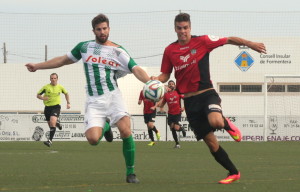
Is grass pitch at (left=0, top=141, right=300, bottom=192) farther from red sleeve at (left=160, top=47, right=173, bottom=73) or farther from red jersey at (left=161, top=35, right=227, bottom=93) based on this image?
red sleeve at (left=160, top=47, right=173, bottom=73)

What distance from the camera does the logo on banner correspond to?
160ft

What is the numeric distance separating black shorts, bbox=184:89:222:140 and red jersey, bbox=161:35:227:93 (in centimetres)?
12

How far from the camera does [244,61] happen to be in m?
49.1

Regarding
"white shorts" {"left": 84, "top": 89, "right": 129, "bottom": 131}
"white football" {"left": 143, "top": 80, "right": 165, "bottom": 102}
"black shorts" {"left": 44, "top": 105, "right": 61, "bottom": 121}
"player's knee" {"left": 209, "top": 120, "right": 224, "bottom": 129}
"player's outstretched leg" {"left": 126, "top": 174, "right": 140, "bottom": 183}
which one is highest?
"white football" {"left": 143, "top": 80, "right": 165, "bottom": 102}

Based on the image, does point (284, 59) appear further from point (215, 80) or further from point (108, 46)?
point (108, 46)

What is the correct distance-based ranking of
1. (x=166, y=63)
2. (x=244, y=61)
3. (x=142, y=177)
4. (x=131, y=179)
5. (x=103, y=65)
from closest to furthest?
(x=131, y=179) → (x=103, y=65) → (x=166, y=63) → (x=142, y=177) → (x=244, y=61)

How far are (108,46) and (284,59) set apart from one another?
40.1 m

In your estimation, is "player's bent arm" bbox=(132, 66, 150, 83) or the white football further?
"player's bent arm" bbox=(132, 66, 150, 83)

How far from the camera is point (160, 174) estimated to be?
11.3 m

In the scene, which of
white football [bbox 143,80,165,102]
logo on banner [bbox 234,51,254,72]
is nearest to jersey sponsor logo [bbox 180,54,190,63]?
white football [bbox 143,80,165,102]

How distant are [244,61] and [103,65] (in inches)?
1572

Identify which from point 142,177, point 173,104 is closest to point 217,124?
point 142,177

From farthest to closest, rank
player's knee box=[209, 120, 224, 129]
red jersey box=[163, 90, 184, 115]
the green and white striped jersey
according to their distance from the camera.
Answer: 1. red jersey box=[163, 90, 184, 115]
2. the green and white striped jersey
3. player's knee box=[209, 120, 224, 129]

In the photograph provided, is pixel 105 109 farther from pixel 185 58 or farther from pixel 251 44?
pixel 251 44
